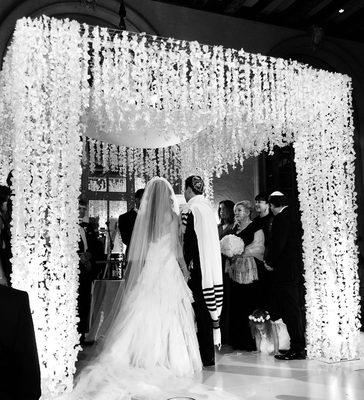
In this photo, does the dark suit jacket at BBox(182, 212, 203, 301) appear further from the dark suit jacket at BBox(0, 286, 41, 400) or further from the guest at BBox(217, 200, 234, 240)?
the dark suit jacket at BBox(0, 286, 41, 400)

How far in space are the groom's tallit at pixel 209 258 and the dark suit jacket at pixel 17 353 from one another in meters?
3.42

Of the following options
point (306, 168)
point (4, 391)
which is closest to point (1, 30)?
point (306, 168)

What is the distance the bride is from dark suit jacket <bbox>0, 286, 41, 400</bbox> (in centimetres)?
284

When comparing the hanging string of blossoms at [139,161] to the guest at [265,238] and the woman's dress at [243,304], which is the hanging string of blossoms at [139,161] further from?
the woman's dress at [243,304]

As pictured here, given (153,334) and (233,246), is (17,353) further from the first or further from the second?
(233,246)

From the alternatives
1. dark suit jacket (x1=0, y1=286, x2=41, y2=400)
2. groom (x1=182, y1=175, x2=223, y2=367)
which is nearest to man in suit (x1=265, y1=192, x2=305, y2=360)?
groom (x1=182, y1=175, x2=223, y2=367)

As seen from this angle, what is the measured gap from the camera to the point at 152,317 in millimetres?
4230

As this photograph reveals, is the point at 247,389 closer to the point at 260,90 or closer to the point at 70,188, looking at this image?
the point at 70,188

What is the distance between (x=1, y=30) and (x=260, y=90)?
4.18 meters

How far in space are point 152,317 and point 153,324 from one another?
0.06 metres

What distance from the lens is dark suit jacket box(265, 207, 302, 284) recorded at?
4.79 metres

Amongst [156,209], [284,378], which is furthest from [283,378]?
[156,209]

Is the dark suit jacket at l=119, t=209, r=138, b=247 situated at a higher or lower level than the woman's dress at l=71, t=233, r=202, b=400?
higher

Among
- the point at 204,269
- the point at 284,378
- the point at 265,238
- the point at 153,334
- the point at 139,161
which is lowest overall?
the point at 284,378
